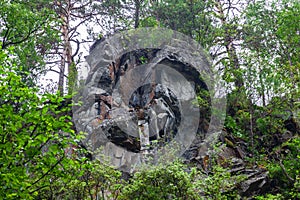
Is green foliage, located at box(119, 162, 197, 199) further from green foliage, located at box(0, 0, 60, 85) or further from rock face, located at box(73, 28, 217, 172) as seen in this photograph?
green foliage, located at box(0, 0, 60, 85)

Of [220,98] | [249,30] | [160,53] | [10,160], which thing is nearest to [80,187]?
[10,160]

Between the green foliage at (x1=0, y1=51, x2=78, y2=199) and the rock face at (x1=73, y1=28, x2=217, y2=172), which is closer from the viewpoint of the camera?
the green foliage at (x1=0, y1=51, x2=78, y2=199)

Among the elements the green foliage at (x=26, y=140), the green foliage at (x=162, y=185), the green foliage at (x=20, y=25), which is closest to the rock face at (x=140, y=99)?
the green foliage at (x=20, y=25)

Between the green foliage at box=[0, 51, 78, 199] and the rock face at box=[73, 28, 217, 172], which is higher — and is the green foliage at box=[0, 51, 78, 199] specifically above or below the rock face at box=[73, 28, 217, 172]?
below

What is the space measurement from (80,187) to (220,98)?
22.7 feet

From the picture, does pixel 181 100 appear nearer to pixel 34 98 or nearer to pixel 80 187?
pixel 80 187

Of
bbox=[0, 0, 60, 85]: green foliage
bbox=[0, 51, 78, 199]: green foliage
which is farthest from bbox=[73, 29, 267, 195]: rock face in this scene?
bbox=[0, 51, 78, 199]: green foliage

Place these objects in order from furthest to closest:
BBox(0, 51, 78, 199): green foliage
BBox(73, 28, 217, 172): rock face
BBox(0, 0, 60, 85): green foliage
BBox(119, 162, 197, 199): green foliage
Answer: BBox(73, 28, 217, 172): rock face → BBox(0, 0, 60, 85): green foliage → BBox(119, 162, 197, 199): green foliage → BBox(0, 51, 78, 199): green foliage

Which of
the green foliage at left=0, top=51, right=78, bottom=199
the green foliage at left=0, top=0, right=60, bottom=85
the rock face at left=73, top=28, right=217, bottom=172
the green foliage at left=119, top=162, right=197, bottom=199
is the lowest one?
the green foliage at left=119, top=162, right=197, bottom=199

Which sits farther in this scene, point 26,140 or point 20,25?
point 20,25

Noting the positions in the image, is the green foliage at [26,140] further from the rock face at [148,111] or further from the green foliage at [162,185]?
the rock face at [148,111]

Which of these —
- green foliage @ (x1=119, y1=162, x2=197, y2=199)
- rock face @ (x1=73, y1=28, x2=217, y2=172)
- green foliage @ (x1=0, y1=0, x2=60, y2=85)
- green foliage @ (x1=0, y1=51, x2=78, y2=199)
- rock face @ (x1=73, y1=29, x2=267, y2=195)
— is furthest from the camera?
rock face @ (x1=73, y1=28, x2=217, y2=172)

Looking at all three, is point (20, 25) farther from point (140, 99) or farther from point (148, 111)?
point (140, 99)

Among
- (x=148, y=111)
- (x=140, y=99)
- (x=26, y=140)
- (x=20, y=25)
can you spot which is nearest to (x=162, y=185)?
(x=26, y=140)
